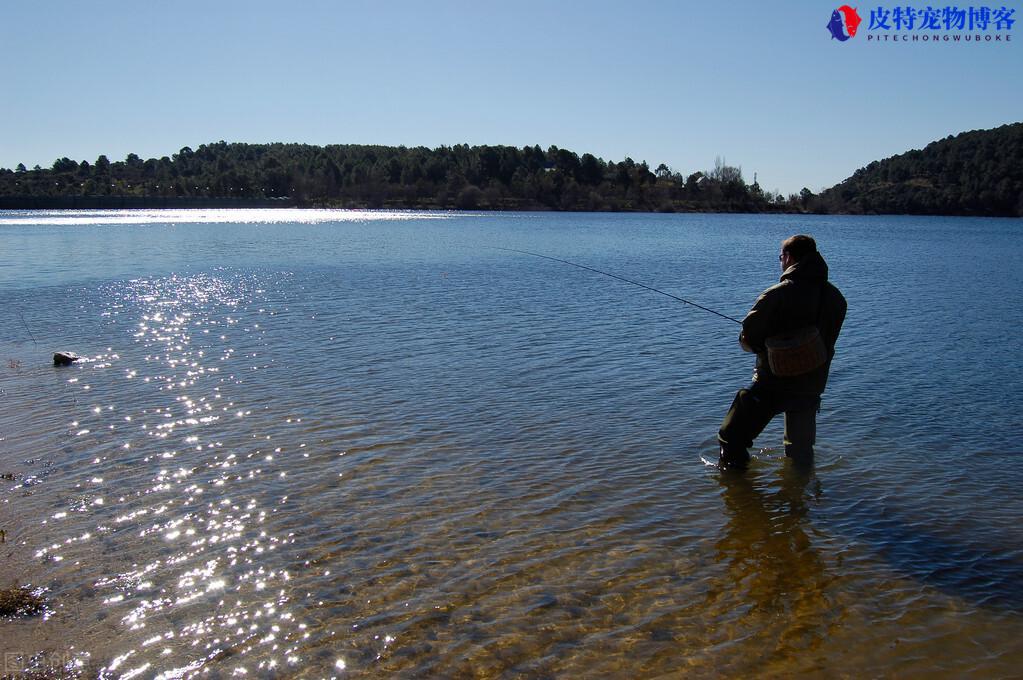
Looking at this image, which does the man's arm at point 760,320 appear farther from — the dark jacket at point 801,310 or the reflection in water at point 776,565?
the reflection in water at point 776,565

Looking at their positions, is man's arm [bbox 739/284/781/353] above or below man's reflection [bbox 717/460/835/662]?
above

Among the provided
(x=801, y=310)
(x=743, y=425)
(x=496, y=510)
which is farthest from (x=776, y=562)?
(x=496, y=510)

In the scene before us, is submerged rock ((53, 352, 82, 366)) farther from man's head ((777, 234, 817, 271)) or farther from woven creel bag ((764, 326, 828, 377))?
man's head ((777, 234, 817, 271))

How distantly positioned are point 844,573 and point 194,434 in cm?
787

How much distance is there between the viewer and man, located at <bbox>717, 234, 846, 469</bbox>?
759cm

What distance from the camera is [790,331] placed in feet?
25.3

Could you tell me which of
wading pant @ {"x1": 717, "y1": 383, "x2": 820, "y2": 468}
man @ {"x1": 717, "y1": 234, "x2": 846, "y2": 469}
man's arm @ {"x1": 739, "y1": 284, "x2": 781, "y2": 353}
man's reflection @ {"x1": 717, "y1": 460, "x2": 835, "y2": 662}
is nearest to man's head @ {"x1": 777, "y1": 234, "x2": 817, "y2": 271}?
man @ {"x1": 717, "y1": 234, "x2": 846, "y2": 469}

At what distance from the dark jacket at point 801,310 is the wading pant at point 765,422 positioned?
8.5 inches

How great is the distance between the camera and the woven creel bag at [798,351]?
300 inches

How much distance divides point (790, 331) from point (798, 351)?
8.6 inches

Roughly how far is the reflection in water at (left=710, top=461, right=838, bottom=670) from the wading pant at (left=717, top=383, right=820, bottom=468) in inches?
8.4

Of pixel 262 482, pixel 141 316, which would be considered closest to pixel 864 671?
pixel 262 482

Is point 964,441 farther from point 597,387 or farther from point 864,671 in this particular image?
point 864,671

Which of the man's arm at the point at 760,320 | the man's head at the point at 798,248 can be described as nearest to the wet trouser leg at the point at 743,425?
the man's arm at the point at 760,320
